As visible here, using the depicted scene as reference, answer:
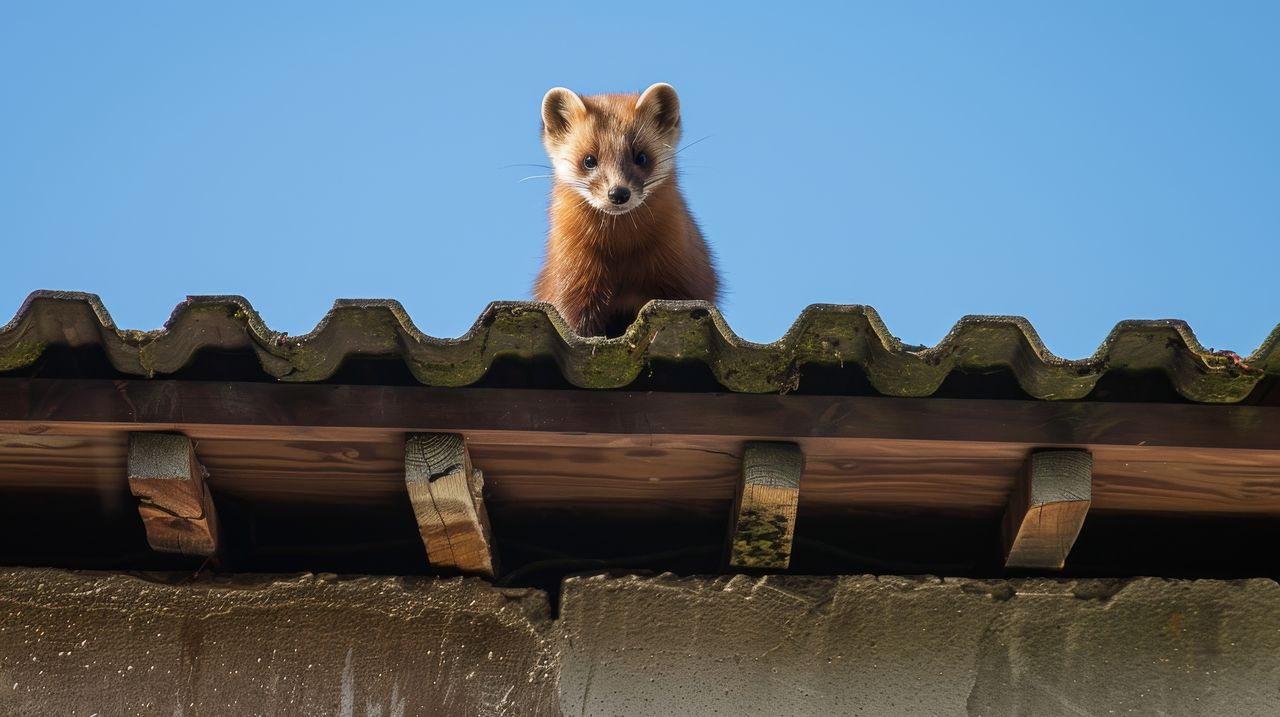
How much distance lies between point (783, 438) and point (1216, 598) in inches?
49.1

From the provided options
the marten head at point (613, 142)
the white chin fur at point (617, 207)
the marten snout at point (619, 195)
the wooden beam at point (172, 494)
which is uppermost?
the marten head at point (613, 142)

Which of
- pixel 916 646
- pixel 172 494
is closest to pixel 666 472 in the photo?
pixel 916 646

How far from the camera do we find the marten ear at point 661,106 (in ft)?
20.3

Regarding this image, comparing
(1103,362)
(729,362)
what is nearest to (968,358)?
(1103,362)

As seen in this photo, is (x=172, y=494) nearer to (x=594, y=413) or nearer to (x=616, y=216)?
(x=594, y=413)

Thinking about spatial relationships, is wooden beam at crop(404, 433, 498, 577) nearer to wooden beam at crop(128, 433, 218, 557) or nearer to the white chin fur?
wooden beam at crop(128, 433, 218, 557)

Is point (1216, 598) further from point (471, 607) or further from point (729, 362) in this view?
point (471, 607)

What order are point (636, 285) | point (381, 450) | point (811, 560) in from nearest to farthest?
point (381, 450) < point (811, 560) < point (636, 285)

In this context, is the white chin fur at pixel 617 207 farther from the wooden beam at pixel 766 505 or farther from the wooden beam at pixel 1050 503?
the wooden beam at pixel 1050 503

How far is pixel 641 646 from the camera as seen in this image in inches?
137

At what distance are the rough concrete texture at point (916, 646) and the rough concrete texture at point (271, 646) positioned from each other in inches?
7.0

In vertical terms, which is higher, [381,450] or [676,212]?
[676,212]

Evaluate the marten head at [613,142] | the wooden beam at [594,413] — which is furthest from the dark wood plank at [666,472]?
the marten head at [613,142]

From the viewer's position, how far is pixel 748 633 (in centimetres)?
349
